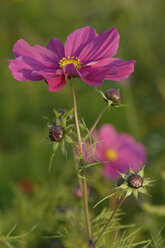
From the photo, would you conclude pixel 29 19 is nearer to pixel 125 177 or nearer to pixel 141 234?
pixel 141 234

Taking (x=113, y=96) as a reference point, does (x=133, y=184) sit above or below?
below

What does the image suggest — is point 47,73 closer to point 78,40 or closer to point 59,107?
point 78,40

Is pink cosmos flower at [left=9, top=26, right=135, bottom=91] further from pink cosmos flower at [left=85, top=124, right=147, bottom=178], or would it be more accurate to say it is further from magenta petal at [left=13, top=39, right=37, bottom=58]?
pink cosmos flower at [left=85, top=124, right=147, bottom=178]

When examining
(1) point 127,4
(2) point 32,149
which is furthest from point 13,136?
(1) point 127,4

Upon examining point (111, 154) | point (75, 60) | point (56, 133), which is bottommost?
point (111, 154)

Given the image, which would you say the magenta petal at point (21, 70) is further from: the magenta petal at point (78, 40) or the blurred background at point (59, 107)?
the blurred background at point (59, 107)

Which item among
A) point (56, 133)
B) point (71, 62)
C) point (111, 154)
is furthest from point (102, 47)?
point (111, 154)

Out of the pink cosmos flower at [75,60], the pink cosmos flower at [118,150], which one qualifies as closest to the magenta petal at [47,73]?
the pink cosmos flower at [75,60]
